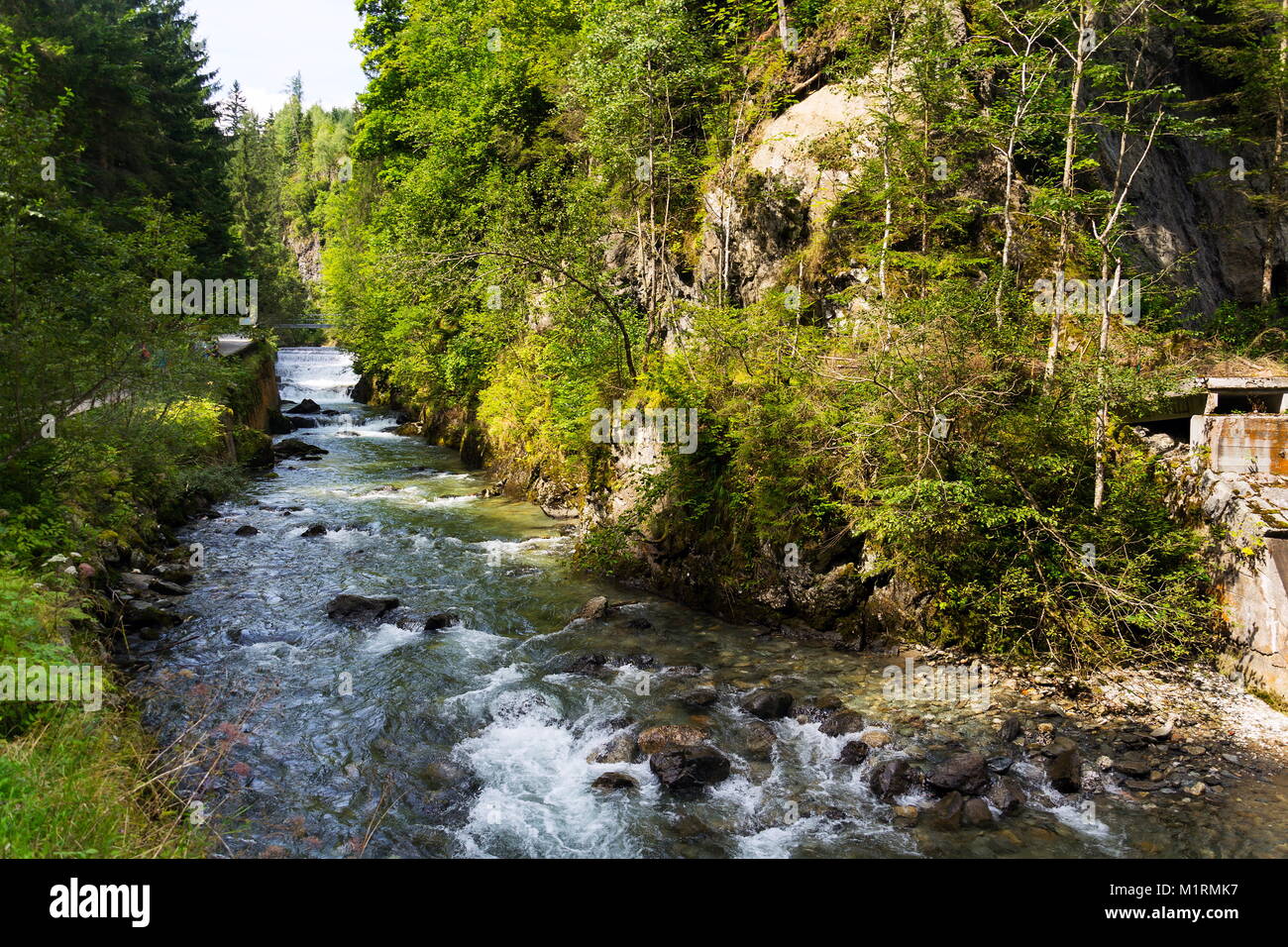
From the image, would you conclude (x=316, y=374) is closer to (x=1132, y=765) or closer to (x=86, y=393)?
(x=86, y=393)

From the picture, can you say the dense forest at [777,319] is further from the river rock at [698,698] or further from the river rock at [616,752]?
the river rock at [616,752]

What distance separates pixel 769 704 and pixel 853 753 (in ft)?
4.19

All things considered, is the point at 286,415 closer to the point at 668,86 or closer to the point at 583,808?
the point at 668,86

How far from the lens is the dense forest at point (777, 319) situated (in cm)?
931

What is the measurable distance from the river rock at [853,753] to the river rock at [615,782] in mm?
2404

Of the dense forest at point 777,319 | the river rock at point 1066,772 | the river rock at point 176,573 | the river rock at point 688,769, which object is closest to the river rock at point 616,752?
the river rock at point 688,769

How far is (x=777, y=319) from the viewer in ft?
44.1

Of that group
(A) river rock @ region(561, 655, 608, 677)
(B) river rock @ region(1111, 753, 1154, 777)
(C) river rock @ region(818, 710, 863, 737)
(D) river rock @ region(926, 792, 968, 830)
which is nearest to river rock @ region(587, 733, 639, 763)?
(A) river rock @ region(561, 655, 608, 677)

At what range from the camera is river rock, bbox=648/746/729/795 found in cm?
740

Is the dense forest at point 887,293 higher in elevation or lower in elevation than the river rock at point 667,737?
higher

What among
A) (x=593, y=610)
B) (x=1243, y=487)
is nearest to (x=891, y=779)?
(x=593, y=610)

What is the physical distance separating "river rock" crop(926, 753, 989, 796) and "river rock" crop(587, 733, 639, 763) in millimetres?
3264
